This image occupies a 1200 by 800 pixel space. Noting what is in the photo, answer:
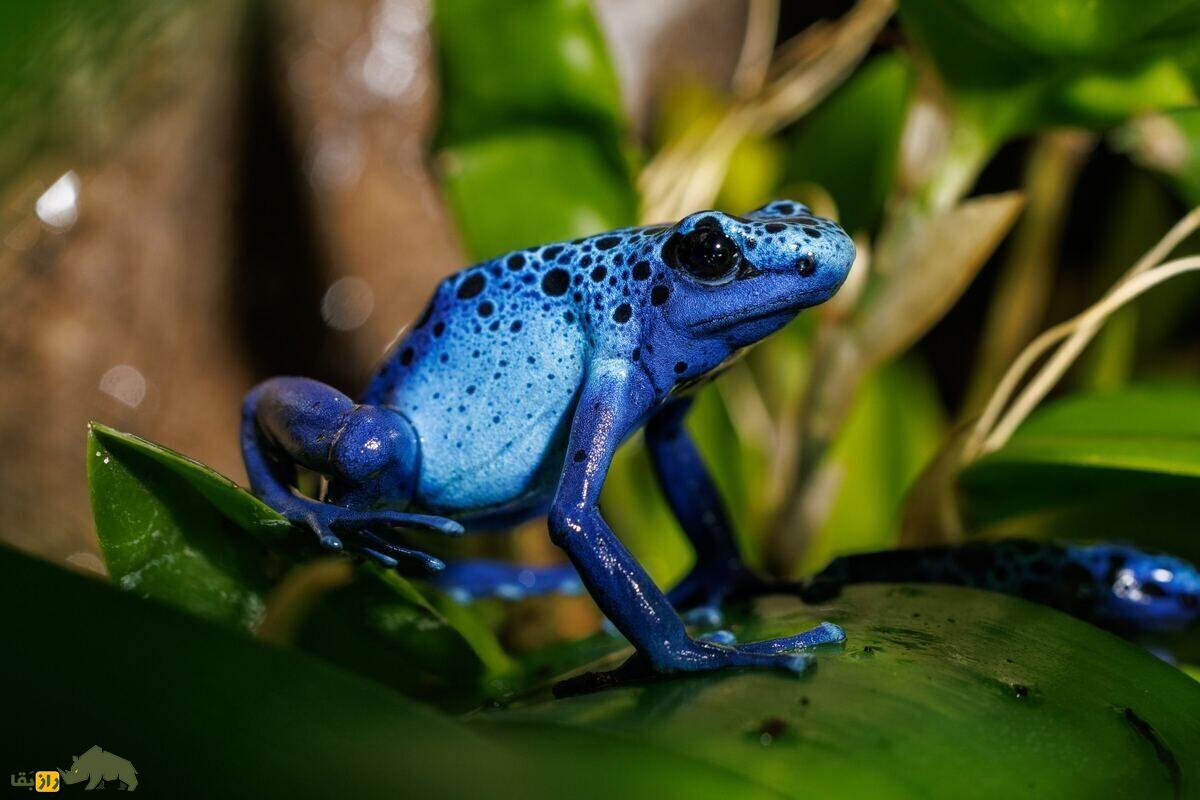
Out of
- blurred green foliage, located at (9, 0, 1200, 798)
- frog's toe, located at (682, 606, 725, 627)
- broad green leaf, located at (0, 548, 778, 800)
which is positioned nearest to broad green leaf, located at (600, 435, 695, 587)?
blurred green foliage, located at (9, 0, 1200, 798)

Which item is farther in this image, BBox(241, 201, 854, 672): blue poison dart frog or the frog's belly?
the frog's belly

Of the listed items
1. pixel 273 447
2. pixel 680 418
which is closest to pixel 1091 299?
pixel 680 418

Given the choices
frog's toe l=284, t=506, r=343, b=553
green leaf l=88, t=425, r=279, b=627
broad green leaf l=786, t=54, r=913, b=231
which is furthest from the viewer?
broad green leaf l=786, t=54, r=913, b=231

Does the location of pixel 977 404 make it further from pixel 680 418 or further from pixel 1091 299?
pixel 680 418

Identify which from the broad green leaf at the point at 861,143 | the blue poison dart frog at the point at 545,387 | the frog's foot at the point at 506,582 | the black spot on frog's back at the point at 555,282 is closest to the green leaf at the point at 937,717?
the blue poison dart frog at the point at 545,387

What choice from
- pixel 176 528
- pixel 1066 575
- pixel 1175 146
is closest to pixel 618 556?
pixel 176 528

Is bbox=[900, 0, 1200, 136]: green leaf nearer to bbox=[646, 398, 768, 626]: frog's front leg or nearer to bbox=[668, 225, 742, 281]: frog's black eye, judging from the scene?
bbox=[668, 225, 742, 281]: frog's black eye
